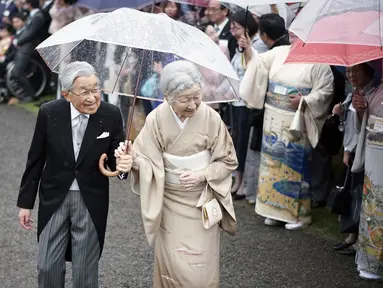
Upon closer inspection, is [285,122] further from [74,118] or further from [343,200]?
[74,118]

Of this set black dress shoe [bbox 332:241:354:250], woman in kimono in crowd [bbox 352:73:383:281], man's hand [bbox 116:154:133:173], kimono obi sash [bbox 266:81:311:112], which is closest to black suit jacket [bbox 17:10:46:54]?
kimono obi sash [bbox 266:81:311:112]

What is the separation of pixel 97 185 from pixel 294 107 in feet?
8.64

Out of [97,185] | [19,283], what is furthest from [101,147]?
[19,283]

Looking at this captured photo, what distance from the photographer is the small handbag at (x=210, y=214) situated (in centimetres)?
442

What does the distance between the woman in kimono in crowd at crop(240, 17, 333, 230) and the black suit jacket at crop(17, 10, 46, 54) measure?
6473 millimetres

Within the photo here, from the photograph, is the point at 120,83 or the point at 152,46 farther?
the point at 120,83

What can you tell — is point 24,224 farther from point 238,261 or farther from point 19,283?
point 238,261

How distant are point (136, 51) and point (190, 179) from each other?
38.2 inches

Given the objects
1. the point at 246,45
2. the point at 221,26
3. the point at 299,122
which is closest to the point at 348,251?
the point at 299,122

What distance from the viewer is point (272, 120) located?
6.68 meters

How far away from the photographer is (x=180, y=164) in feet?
14.5

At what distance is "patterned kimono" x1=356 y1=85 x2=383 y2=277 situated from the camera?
545 centimetres

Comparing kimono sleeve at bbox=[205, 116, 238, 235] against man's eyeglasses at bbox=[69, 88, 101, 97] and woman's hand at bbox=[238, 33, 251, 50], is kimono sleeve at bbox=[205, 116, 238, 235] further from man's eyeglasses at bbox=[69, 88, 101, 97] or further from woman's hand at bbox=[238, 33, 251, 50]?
woman's hand at bbox=[238, 33, 251, 50]

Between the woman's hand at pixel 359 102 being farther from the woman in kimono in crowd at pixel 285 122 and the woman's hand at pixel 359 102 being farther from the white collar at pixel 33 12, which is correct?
the white collar at pixel 33 12
